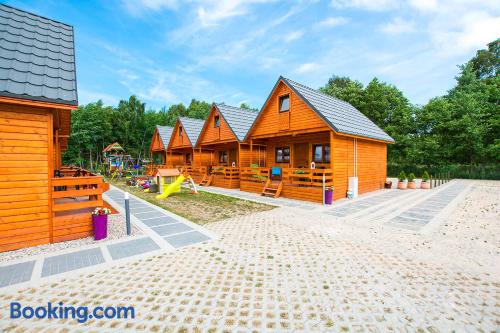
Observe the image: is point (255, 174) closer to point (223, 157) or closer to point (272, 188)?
point (272, 188)

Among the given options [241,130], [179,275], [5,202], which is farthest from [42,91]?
[241,130]

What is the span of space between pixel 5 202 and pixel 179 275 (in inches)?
167

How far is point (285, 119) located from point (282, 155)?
139 inches

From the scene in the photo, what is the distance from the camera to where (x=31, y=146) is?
5.09m

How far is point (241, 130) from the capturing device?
58.7 ft

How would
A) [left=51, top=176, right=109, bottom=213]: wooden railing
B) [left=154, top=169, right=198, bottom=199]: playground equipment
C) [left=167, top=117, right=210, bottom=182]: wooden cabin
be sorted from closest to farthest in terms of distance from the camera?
[left=51, top=176, right=109, bottom=213]: wooden railing → [left=154, top=169, right=198, bottom=199]: playground equipment → [left=167, top=117, right=210, bottom=182]: wooden cabin

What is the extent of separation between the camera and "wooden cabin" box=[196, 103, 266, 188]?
55.5 feet

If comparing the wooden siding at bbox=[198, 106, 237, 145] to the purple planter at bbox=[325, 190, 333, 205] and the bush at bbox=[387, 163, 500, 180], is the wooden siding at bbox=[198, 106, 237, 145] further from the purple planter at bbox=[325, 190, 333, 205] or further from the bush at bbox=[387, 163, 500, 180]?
the bush at bbox=[387, 163, 500, 180]

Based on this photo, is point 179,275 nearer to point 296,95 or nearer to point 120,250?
point 120,250

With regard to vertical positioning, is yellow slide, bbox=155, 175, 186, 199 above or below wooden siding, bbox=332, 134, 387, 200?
below

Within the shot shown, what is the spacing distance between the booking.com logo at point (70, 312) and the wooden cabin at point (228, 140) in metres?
13.4

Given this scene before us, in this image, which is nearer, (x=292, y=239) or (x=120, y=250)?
(x=120, y=250)

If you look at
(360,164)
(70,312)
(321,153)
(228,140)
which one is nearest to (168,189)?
(228,140)

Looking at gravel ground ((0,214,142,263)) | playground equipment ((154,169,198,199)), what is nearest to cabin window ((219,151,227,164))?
playground equipment ((154,169,198,199))
